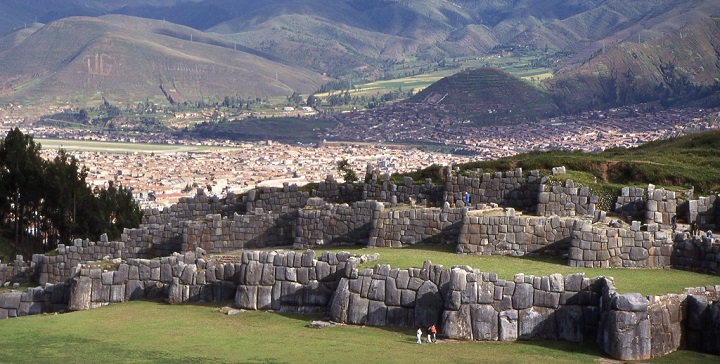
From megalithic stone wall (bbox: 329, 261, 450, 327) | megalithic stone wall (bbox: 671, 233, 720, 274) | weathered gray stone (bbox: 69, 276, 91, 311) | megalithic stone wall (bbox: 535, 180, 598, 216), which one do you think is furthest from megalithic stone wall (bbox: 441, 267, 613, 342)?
megalithic stone wall (bbox: 535, 180, 598, 216)

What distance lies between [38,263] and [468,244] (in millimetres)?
13128

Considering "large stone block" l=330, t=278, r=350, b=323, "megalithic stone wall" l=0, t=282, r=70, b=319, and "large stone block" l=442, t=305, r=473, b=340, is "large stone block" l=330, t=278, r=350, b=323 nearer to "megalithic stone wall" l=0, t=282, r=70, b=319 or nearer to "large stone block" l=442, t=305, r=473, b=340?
"large stone block" l=442, t=305, r=473, b=340

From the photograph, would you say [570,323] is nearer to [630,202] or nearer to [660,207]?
[660,207]

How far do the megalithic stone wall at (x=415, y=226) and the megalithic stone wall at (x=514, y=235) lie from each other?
164 centimetres

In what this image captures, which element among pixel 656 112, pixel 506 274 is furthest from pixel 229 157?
pixel 506 274

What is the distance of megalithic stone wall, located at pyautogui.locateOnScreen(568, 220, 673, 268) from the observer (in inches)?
1065

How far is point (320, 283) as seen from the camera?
86.6 ft

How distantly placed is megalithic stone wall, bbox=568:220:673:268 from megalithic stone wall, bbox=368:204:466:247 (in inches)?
180

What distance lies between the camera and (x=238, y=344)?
23094 mm

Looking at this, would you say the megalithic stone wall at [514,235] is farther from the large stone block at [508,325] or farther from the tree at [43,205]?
the tree at [43,205]

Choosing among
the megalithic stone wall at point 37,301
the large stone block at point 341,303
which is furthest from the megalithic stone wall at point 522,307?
the megalithic stone wall at point 37,301

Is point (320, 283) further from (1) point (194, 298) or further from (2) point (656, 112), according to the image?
(2) point (656, 112)

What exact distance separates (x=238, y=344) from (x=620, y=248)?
887 centimetres

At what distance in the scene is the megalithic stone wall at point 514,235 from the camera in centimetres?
2894
